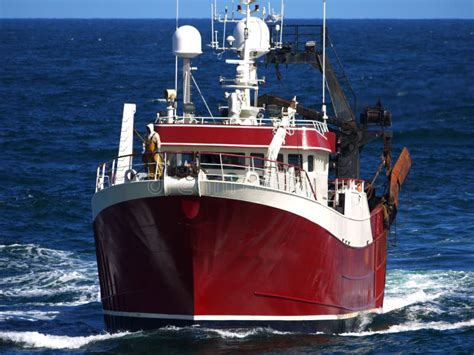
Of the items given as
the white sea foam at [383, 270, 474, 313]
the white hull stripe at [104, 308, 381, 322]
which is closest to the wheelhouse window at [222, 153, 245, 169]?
the white hull stripe at [104, 308, 381, 322]

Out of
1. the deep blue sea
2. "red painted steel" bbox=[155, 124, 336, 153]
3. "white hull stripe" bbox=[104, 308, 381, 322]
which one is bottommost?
the deep blue sea

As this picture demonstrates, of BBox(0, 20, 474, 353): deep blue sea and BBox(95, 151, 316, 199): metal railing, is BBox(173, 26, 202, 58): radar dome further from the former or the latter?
BBox(0, 20, 474, 353): deep blue sea

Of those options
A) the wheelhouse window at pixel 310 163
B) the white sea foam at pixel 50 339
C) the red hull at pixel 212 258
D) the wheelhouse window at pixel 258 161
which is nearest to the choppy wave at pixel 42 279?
the white sea foam at pixel 50 339

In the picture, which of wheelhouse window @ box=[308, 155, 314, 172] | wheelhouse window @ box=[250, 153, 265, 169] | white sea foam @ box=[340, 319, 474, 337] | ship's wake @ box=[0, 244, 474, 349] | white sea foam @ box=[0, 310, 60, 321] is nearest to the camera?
ship's wake @ box=[0, 244, 474, 349]

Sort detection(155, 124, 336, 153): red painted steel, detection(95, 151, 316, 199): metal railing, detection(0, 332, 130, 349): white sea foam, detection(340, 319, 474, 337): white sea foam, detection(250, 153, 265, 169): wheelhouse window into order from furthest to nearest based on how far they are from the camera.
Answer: detection(340, 319, 474, 337): white sea foam < detection(155, 124, 336, 153): red painted steel < detection(250, 153, 265, 169): wheelhouse window < detection(0, 332, 130, 349): white sea foam < detection(95, 151, 316, 199): metal railing

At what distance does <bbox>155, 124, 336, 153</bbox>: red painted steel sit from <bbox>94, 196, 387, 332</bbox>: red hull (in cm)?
295

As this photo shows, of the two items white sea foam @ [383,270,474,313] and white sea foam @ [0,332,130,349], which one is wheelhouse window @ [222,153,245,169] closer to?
white sea foam @ [0,332,130,349]

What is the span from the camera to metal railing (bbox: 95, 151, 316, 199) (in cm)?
3428

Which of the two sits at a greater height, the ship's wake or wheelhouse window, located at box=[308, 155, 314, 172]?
wheelhouse window, located at box=[308, 155, 314, 172]

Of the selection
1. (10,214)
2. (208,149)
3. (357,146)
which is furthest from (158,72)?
(208,149)

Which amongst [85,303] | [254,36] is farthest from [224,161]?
[85,303]

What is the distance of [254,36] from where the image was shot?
41625 millimetres

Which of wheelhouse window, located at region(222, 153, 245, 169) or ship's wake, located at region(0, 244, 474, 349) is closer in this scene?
ship's wake, located at region(0, 244, 474, 349)

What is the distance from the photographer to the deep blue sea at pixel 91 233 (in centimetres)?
3709
